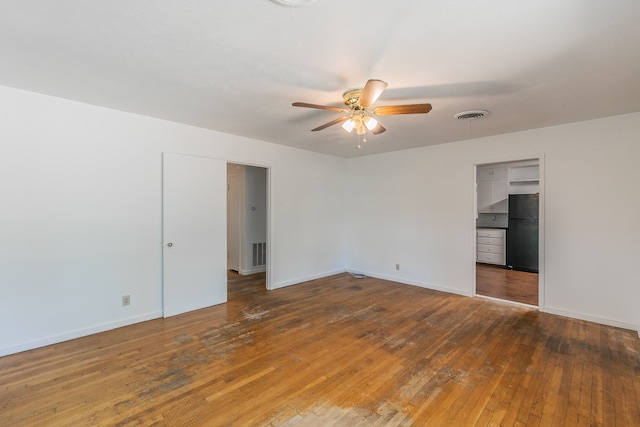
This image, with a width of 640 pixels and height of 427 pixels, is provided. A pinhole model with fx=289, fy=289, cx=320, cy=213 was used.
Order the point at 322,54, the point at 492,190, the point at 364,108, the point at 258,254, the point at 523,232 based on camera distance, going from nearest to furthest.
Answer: the point at 322,54
the point at 364,108
the point at 258,254
the point at 523,232
the point at 492,190

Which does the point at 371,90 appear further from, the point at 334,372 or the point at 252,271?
the point at 252,271

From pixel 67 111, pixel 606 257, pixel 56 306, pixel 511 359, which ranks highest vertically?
pixel 67 111

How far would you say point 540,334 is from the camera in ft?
10.2

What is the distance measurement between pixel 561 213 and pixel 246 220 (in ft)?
16.4

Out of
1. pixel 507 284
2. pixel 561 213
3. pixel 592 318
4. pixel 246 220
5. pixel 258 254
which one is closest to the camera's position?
pixel 592 318

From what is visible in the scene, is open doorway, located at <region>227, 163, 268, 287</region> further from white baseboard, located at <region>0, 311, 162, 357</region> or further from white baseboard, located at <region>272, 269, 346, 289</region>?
white baseboard, located at <region>0, 311, 162, 357</region>

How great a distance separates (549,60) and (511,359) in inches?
96.1

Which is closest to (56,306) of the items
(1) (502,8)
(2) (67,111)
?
(2) (67,111)

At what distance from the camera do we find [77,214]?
116 inches

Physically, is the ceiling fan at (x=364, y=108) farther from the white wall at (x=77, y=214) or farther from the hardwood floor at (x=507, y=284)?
the hardwood floor at (x=507, y=284)

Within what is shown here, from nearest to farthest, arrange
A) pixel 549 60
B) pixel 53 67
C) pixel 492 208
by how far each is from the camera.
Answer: pixel 549 60
pixel 53 67
pixel 492 208

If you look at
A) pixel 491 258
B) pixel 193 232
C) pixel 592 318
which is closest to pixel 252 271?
pixel 193 232

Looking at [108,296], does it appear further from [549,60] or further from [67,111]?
[549,60]

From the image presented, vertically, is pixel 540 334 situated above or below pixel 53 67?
below
